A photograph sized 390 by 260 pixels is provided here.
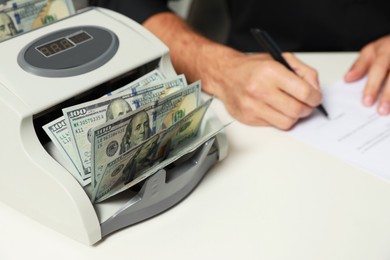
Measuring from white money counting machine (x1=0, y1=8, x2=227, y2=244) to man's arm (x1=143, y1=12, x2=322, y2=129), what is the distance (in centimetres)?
13

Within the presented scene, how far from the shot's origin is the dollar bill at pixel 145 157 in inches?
24.6

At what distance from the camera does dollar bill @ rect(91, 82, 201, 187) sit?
23.7 inches

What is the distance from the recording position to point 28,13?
0.78 meters

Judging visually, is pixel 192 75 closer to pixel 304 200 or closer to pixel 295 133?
pixel 295 133

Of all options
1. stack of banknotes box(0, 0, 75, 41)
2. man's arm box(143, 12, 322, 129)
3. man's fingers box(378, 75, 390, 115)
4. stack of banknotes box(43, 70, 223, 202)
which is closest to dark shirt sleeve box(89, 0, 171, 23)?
man's arm box(143, 12, 322, 129)

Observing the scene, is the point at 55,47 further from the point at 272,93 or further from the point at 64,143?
the point at 272,93

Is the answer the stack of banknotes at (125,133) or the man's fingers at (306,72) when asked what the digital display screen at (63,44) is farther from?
the man's fingers at (306,72)

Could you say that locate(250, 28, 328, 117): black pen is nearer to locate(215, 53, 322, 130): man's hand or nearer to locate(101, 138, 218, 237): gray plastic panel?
locate(215, 53, 322, 130): man's hand

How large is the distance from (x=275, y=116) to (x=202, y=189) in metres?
0.21

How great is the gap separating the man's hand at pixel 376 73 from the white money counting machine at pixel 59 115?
1.14ft

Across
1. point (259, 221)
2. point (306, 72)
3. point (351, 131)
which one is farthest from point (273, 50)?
point (259, 221)

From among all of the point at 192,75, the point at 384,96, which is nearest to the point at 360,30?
the point at 384,96

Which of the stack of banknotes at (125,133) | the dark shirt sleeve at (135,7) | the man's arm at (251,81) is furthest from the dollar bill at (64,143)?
the dark shirt sleeve at (135,7)

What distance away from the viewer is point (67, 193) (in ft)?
2.00
